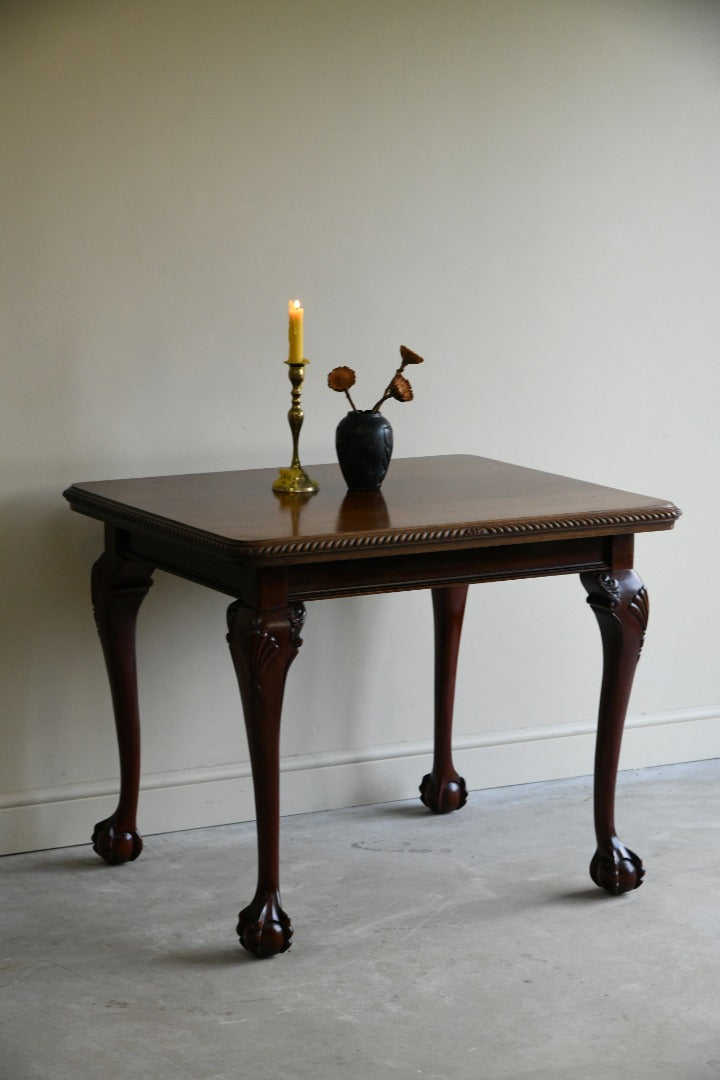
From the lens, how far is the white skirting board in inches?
119

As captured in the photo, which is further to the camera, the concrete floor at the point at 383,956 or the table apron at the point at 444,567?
the table apron at the point at 444,567

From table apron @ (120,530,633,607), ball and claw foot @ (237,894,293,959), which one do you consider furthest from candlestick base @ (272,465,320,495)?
ball and claw foot @ (237,894,293,959)

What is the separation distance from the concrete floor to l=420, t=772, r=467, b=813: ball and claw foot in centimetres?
3

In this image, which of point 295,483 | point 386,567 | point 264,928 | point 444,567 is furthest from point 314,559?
point 264,928

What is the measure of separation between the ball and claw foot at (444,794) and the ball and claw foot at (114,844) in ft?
2.21

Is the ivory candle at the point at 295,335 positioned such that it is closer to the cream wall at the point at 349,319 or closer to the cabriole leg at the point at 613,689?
the cream wall at the point at 349,319

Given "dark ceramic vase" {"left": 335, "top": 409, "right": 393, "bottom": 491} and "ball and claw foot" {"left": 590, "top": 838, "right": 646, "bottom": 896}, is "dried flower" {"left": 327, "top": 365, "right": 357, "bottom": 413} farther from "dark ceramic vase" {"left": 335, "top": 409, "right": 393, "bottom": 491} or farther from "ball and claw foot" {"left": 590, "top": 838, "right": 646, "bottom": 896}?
"ball and claw foot" {"left": 590, "top": 838, "right": 646, "bottom": 896}

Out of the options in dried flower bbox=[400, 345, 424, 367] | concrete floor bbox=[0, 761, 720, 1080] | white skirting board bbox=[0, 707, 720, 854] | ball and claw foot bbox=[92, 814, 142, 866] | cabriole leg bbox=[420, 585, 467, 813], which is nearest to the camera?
concrete floor bbox=[0, 761, 720, 1080]

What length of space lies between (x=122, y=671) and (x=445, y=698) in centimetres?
75

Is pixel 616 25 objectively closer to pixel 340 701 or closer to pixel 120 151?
pixel 120 151

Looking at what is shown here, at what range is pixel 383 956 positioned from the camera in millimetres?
2492

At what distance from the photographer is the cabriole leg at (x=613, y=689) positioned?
8.64 ft

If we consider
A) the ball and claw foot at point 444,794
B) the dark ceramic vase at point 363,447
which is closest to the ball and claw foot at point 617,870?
the ball and claw foot at point 444,794

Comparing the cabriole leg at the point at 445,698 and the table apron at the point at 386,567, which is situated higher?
the table apron at the point at 386,567
